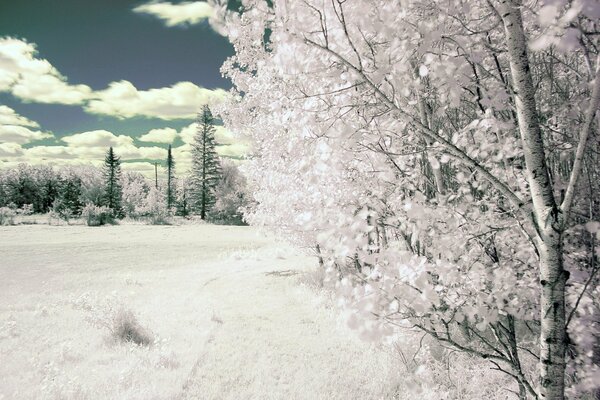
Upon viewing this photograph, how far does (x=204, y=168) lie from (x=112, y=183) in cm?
1603

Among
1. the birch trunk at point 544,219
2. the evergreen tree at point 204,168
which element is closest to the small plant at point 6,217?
the evergreen tree at point 204,168

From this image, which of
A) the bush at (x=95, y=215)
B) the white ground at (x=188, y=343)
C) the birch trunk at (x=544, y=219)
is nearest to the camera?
the birch trunk at (x=544, y=219)

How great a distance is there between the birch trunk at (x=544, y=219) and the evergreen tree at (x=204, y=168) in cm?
5589

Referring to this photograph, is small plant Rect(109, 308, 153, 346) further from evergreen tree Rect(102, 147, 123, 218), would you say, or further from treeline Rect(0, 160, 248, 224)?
evergreen tree Rect(102, 147, 123, 218)

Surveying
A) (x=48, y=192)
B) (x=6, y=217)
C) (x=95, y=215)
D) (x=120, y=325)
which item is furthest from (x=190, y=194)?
(x=120, y=325)

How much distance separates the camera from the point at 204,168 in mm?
58594

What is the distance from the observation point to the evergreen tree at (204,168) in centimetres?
5731

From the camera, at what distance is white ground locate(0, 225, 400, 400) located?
6000mm

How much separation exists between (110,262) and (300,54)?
21617 mm

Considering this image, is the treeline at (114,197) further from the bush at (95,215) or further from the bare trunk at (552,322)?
the bare trunk at (552,322)

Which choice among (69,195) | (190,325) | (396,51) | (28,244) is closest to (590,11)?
(396,51)

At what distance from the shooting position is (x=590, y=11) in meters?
1.46

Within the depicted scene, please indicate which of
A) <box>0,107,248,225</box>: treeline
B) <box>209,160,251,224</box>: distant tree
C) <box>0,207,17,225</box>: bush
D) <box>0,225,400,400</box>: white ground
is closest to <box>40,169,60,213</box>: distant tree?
<box>0,107,248,225</box>: treeline

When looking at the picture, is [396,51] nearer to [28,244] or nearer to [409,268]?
[409,268]
